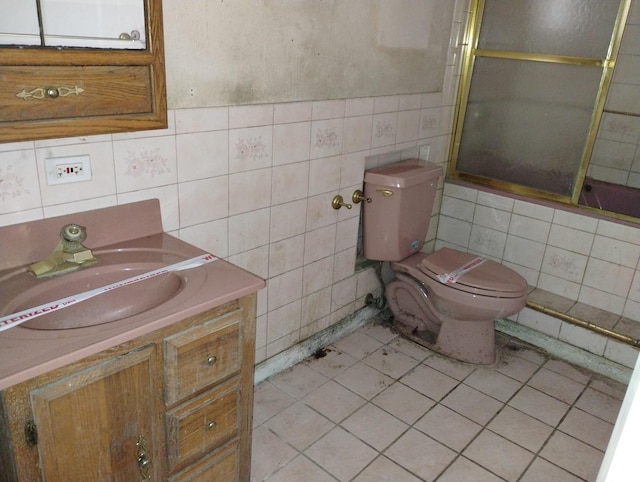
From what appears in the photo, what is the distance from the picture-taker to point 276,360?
2266mm

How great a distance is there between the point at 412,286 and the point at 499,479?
97cm

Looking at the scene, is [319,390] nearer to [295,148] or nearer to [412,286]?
[412,286]

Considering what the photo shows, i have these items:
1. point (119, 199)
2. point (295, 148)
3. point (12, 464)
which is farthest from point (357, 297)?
point (12, 464)

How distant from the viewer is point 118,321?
1.14 metres

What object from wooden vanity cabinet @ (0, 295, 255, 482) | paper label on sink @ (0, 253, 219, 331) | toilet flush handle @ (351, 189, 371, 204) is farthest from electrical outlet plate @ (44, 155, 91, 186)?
toilet flush handle @ (351, 189, 371, 204)

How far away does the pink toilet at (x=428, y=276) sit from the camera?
7.58 feet

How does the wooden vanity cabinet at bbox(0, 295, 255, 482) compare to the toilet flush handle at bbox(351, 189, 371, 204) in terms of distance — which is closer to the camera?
the wooden vanity cabinet at bbox(0, 295, 255, 482)

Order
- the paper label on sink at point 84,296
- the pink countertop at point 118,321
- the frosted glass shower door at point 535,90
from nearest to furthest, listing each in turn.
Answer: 1. the pink countertop at point 118,321
2. the paper label on sink at point 84,296
3. the frosted glass shower door at point 535,90

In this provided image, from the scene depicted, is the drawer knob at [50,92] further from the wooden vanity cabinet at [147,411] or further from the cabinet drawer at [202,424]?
the cabinet drawer at [202,424]

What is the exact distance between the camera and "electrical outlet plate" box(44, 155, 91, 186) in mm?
1365

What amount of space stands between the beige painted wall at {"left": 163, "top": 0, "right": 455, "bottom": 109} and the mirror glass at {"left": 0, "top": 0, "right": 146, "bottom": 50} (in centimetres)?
12

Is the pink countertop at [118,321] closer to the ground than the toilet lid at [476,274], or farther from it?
farther from it

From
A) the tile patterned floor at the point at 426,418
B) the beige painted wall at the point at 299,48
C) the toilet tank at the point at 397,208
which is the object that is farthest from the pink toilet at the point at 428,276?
the beige painted wall at the point at 299,48

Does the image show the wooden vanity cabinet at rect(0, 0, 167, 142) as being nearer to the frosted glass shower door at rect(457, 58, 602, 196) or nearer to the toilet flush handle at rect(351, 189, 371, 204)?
the toilet flush handle at rect(351, 189, 371, 204)
